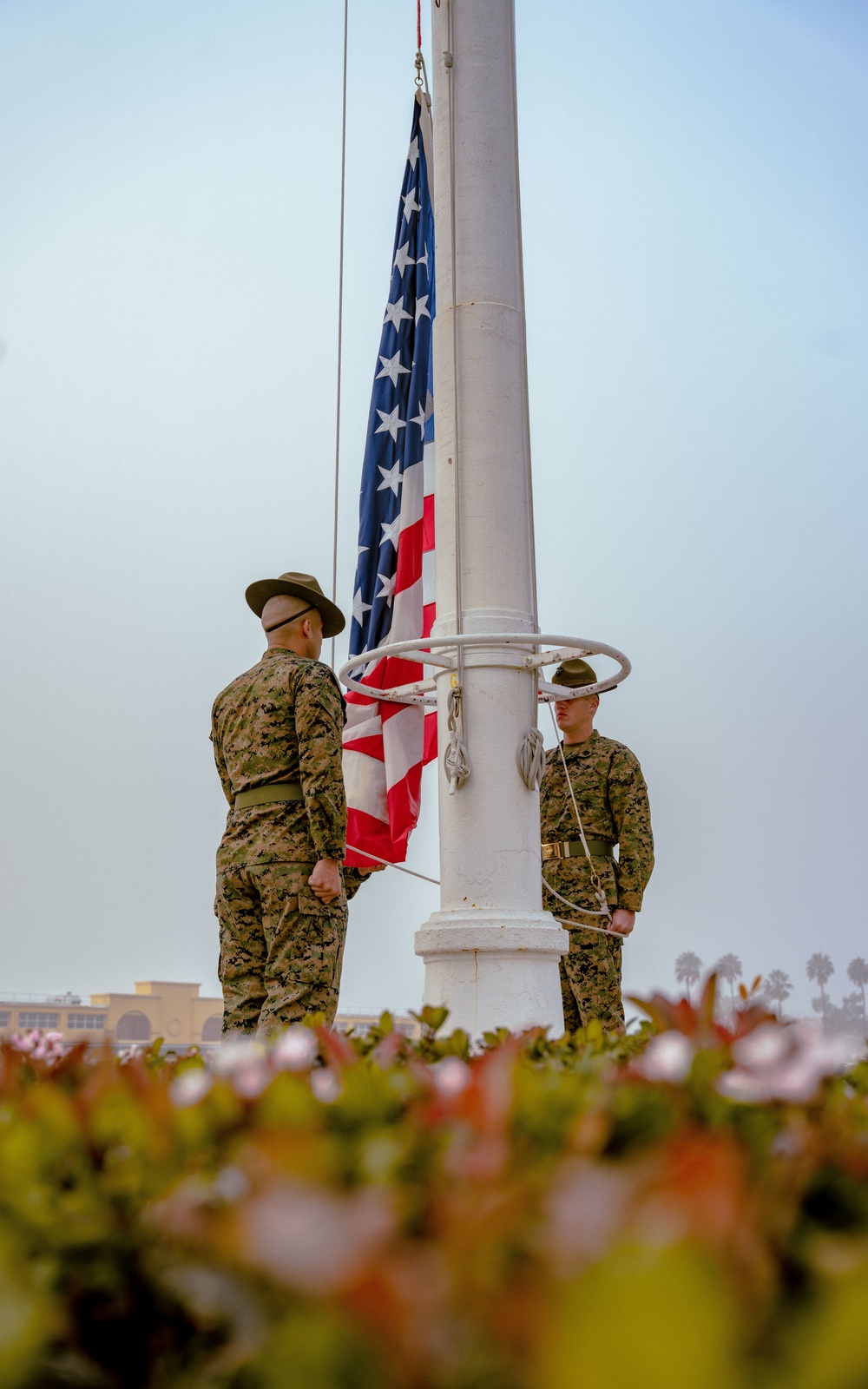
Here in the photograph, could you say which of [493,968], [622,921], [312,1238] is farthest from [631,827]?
[312,1238]

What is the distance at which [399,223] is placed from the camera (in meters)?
5.41

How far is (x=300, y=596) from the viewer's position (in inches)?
157

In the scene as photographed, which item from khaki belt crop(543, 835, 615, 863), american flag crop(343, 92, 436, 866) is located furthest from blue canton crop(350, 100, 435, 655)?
khaki belt crop(543, 835, 615, 863)

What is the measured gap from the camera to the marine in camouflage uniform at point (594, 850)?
5039 millimetres

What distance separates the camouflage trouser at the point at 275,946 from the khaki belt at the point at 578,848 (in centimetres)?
184

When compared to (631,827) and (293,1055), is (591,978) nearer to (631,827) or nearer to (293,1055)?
(631,827)

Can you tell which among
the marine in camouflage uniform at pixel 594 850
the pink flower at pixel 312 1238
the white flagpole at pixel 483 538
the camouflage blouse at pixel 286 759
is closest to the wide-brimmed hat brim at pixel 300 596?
the camouflage blouse at pixel 286 759

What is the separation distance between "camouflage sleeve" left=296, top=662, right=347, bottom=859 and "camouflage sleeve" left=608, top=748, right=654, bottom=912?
1945mm

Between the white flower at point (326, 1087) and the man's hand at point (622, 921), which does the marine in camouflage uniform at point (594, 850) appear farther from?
the white flower at point (326, 1087)

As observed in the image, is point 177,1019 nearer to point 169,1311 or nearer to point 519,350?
point 519,350

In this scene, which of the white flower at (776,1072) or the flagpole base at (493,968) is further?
the flagpole base at (493,968)

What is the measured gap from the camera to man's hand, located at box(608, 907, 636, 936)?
5008 mm

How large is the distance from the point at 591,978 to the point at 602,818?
2.31 feet

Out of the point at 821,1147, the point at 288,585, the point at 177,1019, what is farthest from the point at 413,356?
the point at 177,1019
